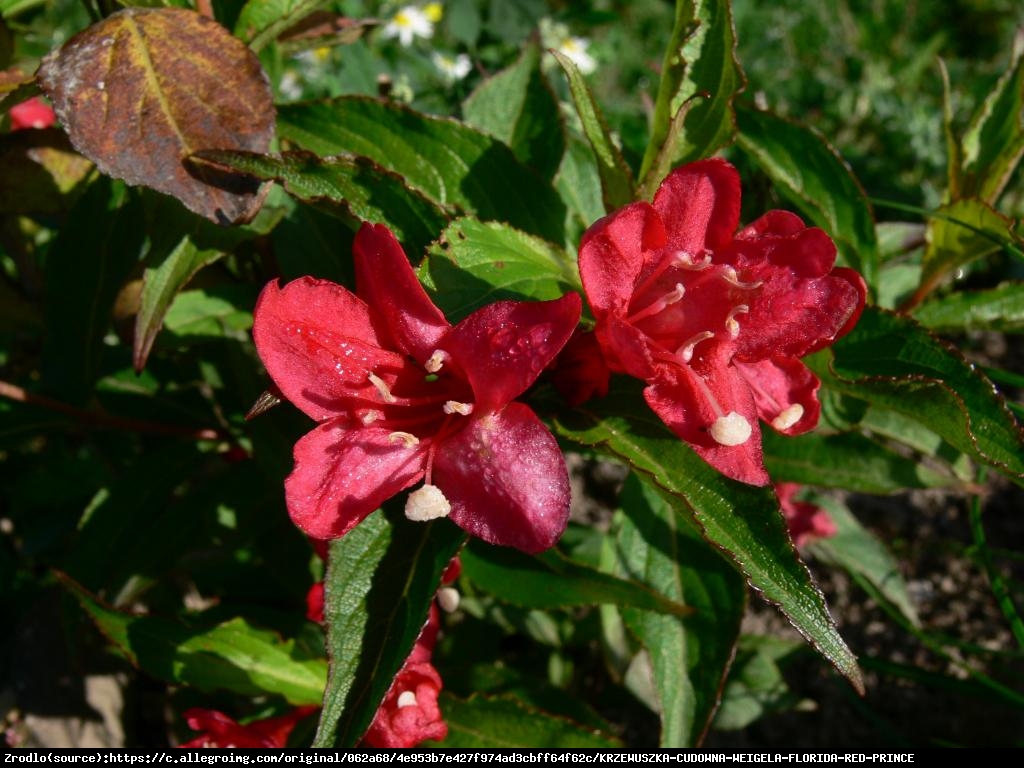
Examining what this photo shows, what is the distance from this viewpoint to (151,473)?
155 cm

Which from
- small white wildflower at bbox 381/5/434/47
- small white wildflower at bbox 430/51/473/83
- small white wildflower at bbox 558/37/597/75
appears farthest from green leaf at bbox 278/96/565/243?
small white wildflower at bbox 381/5/434/47

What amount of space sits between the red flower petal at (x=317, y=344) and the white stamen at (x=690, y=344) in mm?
307

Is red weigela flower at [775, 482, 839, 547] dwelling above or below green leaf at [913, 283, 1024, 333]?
below

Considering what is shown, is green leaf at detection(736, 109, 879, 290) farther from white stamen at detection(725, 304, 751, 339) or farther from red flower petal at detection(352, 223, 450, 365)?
red flower petal at detection(352, 223, 450, 365)

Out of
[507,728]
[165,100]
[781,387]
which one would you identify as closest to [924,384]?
[781,387]

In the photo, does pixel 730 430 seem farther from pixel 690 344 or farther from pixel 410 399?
pixel 410 399

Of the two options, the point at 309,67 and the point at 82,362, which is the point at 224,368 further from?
the point at 309,67

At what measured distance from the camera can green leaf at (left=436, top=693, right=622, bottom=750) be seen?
4.43 feet

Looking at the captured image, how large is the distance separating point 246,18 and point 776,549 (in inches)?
37.0

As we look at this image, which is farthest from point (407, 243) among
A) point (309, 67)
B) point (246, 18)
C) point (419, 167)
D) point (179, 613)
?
point (309, 67)

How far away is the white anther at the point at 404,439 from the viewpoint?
928 millimetres

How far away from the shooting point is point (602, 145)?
105cm

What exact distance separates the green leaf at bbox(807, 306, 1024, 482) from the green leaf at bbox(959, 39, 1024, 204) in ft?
0.97

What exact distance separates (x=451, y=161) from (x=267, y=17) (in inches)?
12.1
